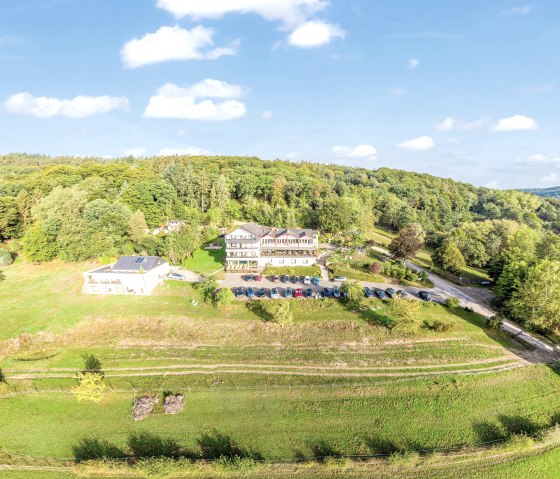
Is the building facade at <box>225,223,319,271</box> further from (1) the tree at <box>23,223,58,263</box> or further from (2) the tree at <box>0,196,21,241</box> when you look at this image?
(2) the tree at <box>0,196,21,241</box>

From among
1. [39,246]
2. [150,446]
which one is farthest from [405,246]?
[39,246]

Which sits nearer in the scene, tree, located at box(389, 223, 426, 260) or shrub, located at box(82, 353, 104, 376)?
shrub, located at box(82, 353, 104, 376)

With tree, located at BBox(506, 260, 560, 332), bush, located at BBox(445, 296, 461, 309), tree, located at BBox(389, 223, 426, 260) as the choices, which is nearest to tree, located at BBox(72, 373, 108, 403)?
bush, located at BBox(445, 296, 461, 309)

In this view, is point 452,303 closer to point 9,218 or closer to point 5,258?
Result: point 5,258

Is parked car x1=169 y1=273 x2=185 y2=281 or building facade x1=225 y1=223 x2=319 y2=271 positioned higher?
building facade x1=225 y1=223 x2=319 y2=271

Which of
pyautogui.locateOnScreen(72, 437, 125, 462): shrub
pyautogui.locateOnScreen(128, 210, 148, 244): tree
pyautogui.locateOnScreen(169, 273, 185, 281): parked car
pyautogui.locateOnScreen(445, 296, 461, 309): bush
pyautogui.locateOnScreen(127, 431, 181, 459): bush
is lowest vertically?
pyautogui.locateOnScreen(72, 437, 125, 462): shrub

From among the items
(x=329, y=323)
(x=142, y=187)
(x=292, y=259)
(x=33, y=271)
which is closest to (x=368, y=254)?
(x=292, y=259)
